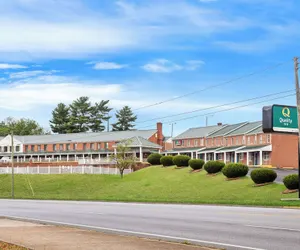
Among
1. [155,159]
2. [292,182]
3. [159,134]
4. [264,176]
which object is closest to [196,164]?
[155,159]

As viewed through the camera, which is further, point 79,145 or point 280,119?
point 79,145

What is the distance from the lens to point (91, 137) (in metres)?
112

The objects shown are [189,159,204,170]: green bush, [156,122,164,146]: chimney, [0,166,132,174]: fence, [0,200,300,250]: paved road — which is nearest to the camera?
[0,200,300,250]: paved road

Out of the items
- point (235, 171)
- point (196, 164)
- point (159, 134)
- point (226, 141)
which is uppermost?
point (159, 134)

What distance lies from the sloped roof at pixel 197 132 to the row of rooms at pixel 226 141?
73cm

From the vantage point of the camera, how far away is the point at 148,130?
110812 mm

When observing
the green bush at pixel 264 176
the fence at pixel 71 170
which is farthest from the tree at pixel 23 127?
the green bush at pixel 264 176

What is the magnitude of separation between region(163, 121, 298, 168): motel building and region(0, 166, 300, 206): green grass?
52.9ft

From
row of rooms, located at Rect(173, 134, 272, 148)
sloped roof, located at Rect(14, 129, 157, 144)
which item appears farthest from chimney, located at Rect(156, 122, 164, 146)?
row of rooms, located at Rect(173, 134, 272, 148)

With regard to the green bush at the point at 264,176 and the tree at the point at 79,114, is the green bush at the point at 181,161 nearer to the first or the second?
the green bush at the point at 264,176

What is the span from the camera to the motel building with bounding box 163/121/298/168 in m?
75.2

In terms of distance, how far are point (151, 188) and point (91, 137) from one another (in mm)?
57354

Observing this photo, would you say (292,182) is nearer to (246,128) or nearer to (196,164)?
(196,164)

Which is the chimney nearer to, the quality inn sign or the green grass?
the green grass
